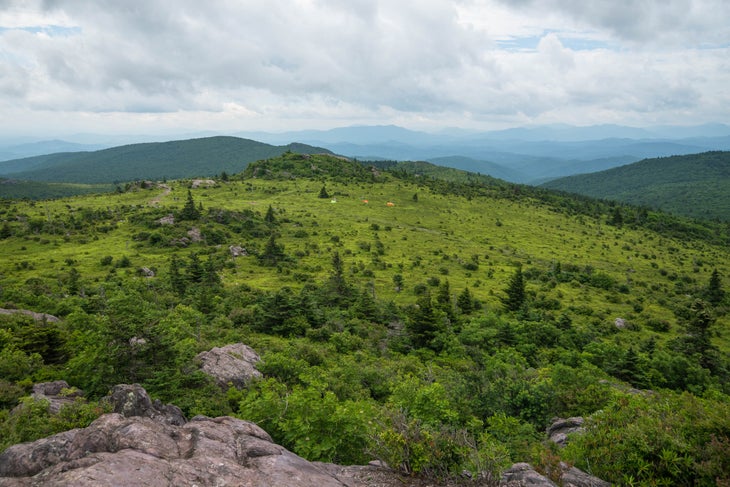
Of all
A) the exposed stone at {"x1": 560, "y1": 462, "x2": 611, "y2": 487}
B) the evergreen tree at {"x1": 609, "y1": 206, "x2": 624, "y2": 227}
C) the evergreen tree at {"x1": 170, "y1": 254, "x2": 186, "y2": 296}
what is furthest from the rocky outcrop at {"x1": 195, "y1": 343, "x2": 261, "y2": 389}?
the evergreen tree at {"x1": 609, "y1": 206, "x2": 624, "y2": 227}

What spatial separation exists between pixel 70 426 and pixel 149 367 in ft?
17.8

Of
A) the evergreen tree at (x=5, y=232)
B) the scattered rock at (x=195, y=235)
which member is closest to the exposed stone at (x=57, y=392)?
the scattered rock at (x=195, y=235)

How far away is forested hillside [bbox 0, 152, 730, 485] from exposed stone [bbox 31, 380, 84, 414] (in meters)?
0.49

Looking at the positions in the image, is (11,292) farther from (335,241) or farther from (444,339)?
(335,241)

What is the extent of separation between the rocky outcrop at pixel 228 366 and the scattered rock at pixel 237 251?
48.0 metres

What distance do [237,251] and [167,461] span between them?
6582 cm

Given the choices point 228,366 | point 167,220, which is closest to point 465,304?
point 228,366

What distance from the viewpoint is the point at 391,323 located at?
153 feet

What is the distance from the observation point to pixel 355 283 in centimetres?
6097

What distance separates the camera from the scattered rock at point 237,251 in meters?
71.4

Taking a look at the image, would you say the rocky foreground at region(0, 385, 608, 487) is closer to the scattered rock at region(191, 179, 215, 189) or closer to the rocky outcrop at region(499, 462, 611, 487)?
the rocky outcrop at region(499, 462, 611, 487)

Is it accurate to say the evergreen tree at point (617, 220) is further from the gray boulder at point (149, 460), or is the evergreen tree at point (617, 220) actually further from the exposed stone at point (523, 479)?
the gray boulder at point (149, 460)

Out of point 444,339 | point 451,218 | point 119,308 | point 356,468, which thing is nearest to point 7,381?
point 119,308

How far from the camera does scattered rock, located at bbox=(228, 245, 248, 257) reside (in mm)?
71438
